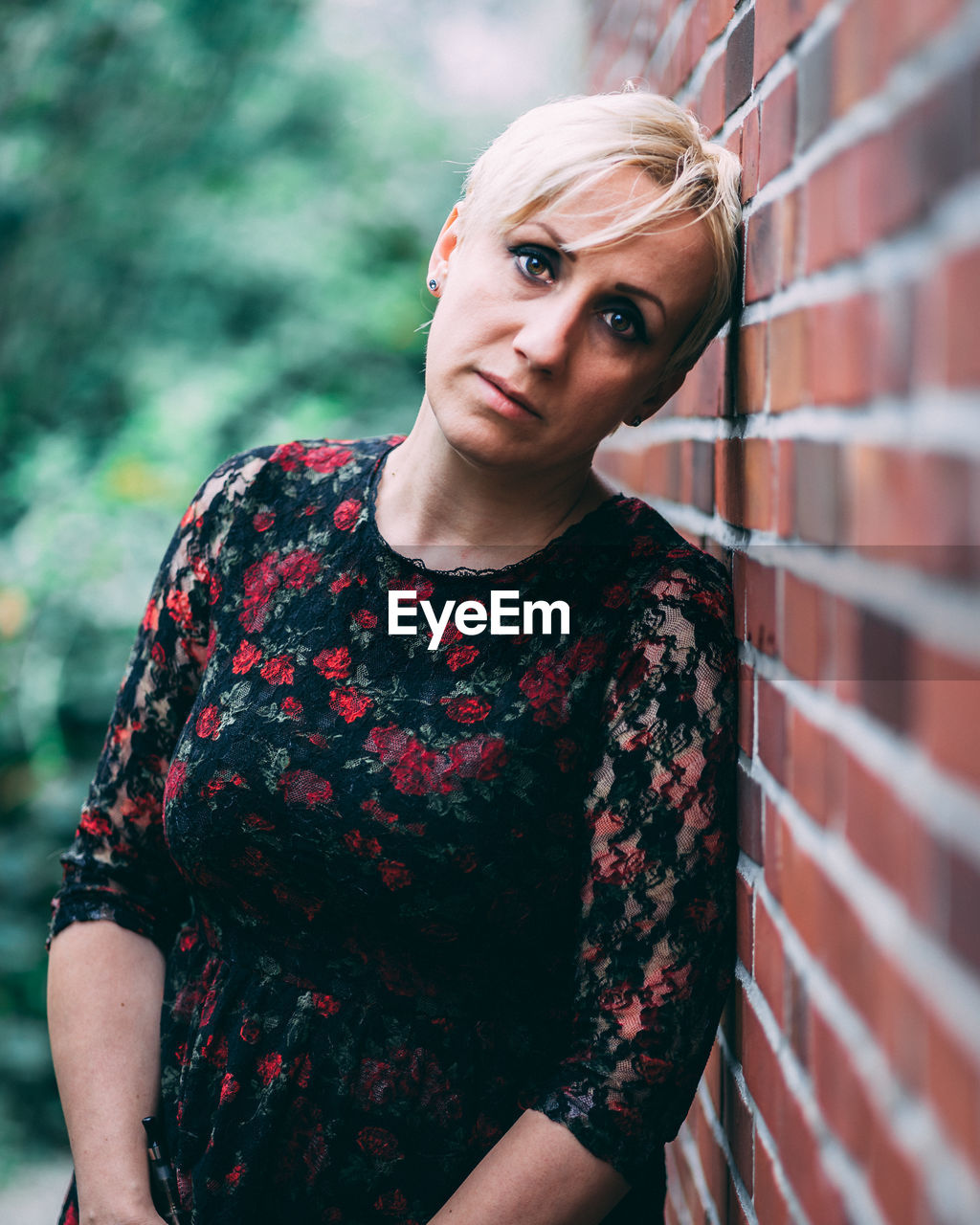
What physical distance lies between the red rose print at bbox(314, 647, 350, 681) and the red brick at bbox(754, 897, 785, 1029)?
25.5 inches

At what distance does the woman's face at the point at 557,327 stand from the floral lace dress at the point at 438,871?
18 cm

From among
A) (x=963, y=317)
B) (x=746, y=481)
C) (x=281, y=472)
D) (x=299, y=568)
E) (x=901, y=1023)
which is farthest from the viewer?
(x=281, y=472)

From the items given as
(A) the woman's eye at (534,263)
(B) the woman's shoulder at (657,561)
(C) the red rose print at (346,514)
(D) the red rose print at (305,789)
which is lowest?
(D) the red rose print at (305,789)

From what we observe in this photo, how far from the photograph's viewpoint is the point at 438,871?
4.45ft

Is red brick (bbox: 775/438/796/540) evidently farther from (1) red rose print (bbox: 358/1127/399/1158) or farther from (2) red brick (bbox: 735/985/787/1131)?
(1) red rose print (bbox: 358/1127/399/1158)

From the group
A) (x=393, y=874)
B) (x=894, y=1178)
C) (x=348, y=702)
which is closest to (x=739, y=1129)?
(x=393, y=874)

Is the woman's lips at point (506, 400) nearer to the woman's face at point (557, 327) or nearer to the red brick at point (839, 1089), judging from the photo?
the woman's face at point (557, 327)

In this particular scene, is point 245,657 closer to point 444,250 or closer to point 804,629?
point 444,250

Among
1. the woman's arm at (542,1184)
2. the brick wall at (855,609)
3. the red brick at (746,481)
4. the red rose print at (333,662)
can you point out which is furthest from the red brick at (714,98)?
the woman's arm at (542,1184)

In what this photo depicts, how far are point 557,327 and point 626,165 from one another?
234mm

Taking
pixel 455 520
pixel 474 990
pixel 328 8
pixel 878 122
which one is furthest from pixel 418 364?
pixel 878 122

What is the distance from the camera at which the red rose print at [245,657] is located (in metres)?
1.58

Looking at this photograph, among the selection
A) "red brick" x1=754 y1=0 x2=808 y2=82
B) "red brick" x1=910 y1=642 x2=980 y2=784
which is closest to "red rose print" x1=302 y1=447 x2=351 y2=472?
"red brick" x1=754 y1=0 x2=808 y2=82

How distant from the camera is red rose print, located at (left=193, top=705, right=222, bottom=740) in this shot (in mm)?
1532
